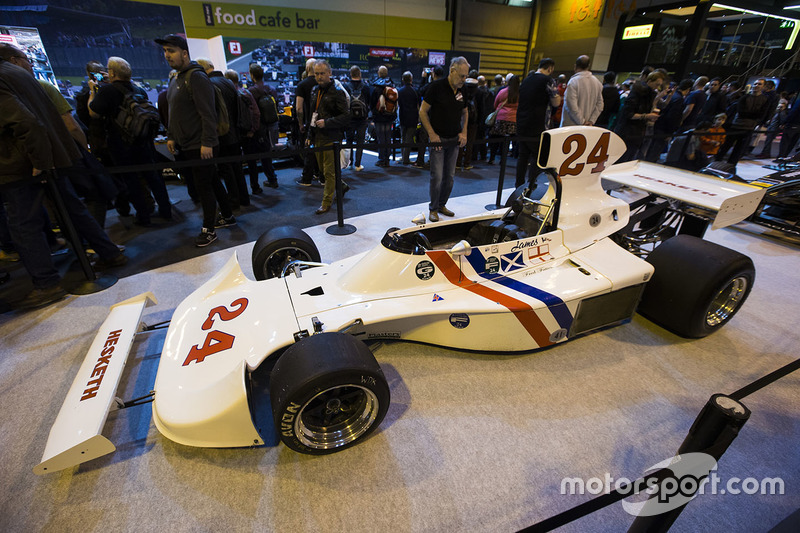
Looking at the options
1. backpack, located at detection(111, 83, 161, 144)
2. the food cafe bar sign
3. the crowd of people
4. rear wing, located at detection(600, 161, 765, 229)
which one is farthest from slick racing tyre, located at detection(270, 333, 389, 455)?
the food cafe bar sign

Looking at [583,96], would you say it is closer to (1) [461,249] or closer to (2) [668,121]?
(2) [668,121]

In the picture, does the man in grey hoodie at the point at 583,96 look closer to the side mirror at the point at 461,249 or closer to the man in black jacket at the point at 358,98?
the man in black jacket at the point at 358,98

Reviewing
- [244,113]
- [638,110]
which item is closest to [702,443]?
[244,113]

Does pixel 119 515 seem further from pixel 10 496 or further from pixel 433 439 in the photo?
pixel 433 439

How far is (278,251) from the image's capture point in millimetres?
3053

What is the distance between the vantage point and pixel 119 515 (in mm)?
1718

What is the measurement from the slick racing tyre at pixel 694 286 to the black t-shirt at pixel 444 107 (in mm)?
2713

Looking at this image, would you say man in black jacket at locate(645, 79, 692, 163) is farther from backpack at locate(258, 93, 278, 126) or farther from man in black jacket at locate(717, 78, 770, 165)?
backpack at locate(258, 93, 278, 126)

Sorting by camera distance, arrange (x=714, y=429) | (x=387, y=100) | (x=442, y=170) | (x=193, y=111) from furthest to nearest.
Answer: (x=387, y=100)
(x=442, y=170)
(x=193, y=111)
(x=714, y=429)

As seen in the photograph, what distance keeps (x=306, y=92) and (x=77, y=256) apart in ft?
11.6

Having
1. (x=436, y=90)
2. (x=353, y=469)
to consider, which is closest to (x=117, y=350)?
(x=353, y=469)

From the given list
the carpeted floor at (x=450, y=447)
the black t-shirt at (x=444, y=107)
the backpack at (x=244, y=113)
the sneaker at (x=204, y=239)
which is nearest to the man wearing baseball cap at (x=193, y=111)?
the sneaker at (x=204, y=239)

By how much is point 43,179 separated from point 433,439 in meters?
3.75

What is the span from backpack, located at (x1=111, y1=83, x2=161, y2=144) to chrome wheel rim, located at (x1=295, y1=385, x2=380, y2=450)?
13.1ft
